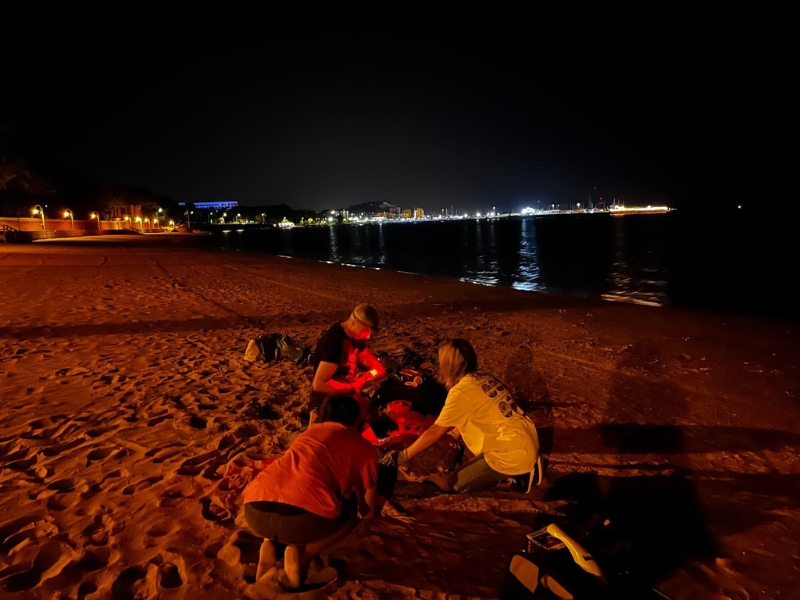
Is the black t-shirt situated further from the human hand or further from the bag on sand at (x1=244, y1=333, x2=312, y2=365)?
the bag on sand at (x1=244, y1=333, x2=312, y2=365)

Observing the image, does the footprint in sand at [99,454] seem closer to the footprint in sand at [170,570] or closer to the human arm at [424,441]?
the footprint in sand at [170,570]

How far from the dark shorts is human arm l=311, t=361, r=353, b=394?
1.78 meters

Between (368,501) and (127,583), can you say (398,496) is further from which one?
(127,583)

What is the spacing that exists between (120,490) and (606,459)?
4239mm

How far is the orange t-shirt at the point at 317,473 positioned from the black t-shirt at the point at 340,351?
64.5 inches

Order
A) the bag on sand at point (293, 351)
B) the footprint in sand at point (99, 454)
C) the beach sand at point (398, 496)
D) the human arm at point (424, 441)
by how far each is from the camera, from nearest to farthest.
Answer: the beach sand at point (398, 496), the human arm at point (424, 441), the footprint in sand at point (99, 454), the bag on sand at point (293, 351)

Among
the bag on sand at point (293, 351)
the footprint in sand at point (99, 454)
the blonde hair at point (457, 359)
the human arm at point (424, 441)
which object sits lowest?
the footprint in sand at point (99, 454)

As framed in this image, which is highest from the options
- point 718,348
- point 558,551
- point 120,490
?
point 558,551

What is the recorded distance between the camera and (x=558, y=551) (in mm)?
2281

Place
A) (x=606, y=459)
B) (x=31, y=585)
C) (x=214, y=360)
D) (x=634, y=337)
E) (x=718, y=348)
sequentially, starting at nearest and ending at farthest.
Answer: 1. (x=31, y=585)
2. (x=606, y=459)
3. (x=214, y=360)
4. (x=718, y=348)
5. (x=634, y=337)

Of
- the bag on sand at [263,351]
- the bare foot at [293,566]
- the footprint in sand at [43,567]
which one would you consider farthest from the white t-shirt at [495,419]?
the bag on sand at [263,351]

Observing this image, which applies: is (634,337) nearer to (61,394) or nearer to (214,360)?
(214,360)

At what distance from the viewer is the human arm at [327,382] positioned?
171 inches

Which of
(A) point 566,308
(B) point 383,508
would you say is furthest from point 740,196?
(B) point 383,508
